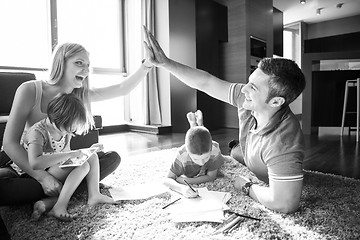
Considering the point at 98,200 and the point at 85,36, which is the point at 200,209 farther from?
the point at 85,36

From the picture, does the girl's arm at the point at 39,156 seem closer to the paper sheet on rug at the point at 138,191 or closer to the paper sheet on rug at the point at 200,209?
the paper sheet on rug at the point at 138,191

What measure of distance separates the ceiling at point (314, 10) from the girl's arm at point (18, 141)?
19.6ft

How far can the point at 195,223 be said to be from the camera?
115cm

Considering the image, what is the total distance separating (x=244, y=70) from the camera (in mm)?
4828

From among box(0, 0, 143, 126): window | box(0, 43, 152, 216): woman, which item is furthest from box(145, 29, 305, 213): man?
box(0, 0, 143, 126): window

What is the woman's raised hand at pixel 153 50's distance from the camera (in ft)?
5.15

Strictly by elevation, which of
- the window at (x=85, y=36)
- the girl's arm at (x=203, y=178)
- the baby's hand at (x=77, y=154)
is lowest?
the girl's arm at (x=203, y=178)

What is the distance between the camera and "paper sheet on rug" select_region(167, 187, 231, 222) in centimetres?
116

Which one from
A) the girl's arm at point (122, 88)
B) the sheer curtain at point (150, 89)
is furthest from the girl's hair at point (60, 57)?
the sheer curtain at point (150, 89)

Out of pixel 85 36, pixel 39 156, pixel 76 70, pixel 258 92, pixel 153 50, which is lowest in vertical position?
pixel 39 156

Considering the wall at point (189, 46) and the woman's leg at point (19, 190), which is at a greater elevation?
the wall at point (189, 46)

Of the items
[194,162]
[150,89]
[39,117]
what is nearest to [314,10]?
[150,89]

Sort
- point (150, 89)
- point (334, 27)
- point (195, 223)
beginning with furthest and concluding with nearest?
point (334, 27)
point (150, 89)
point (195, 223)

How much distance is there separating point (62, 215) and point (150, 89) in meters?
3.49
